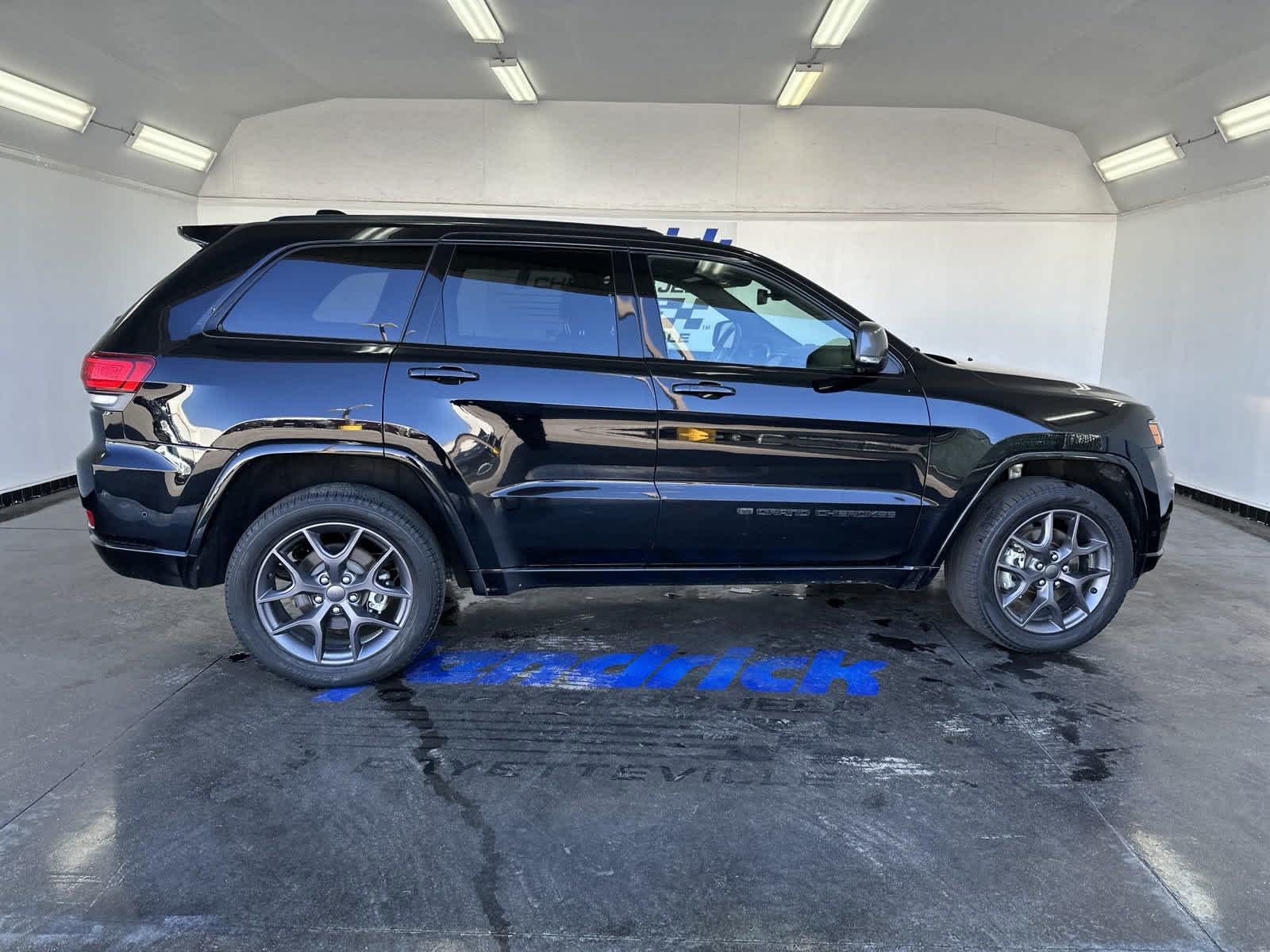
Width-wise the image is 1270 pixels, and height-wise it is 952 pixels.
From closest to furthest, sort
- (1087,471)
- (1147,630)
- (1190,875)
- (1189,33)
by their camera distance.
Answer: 1. (1190,875)
2. (1087,471)
3. (1147,630)
4. (1189,33)

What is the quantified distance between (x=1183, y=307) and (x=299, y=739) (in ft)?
26.3

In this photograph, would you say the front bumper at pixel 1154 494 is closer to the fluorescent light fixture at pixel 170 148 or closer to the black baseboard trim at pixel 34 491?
the black baseboard trim at pixel 34 491

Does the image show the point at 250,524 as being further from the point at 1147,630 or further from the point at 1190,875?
the point at 1147,630

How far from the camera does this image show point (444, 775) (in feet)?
8.66

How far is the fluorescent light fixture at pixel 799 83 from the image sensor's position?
22.4ft

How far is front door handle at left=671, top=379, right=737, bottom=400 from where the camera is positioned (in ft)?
10.6

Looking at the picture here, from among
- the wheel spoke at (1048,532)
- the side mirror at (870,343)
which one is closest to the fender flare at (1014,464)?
the wheel spoke at (1048,532)

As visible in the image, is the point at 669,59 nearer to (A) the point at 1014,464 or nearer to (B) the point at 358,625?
(A) the point at 1014,464

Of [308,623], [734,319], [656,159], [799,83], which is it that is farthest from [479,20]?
[308,623]

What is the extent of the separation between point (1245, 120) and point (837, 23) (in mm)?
3128

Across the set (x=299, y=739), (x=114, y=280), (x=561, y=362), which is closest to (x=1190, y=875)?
(x=561, y=362)

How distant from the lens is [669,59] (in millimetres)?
6805

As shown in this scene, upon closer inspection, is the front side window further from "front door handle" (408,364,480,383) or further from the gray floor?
the gray floor

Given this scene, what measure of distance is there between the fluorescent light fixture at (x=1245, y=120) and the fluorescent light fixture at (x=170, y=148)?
8.70 meters
